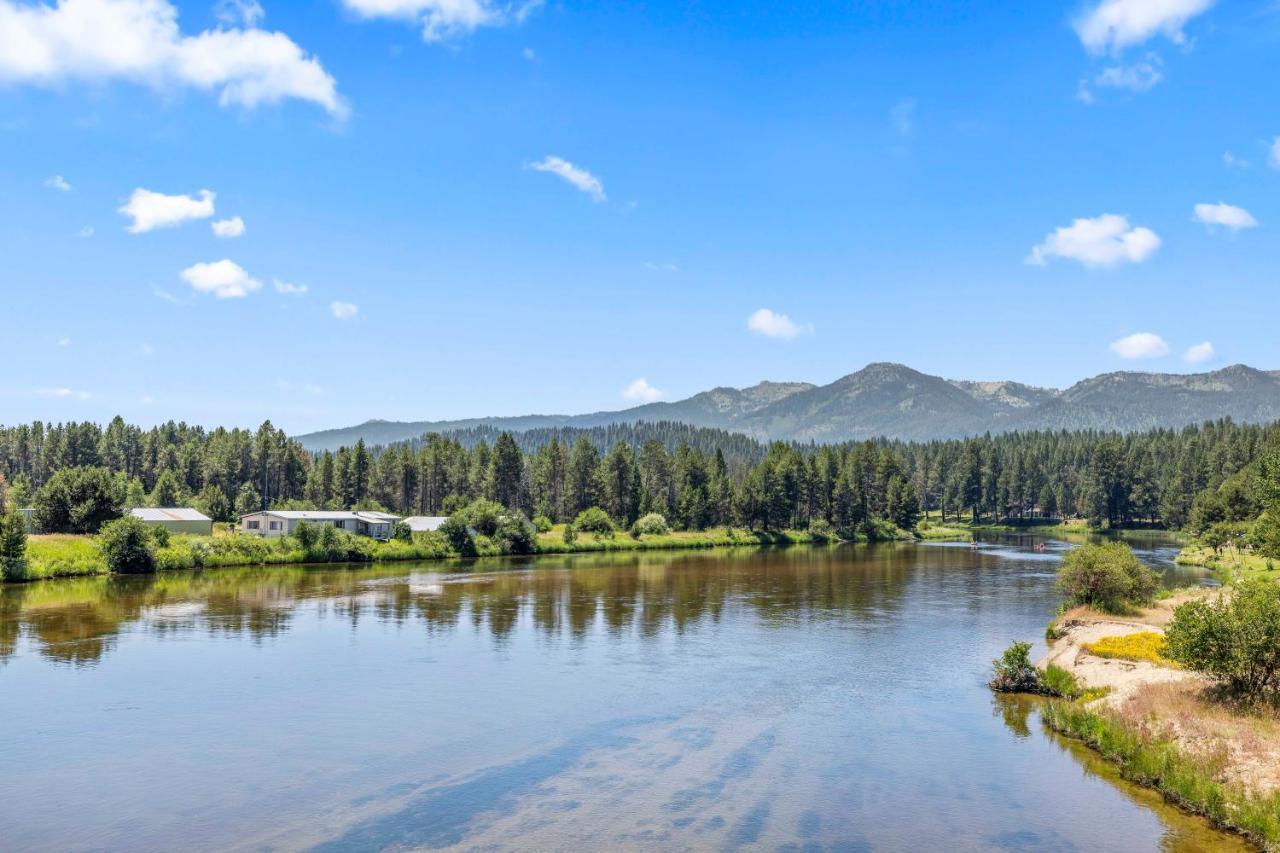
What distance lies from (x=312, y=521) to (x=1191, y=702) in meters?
95.6

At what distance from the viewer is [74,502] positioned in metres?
87.1

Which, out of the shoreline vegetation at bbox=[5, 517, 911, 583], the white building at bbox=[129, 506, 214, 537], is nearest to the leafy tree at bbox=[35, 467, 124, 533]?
the shoreline vegetation at bbox=[5, 517, 911, 583]

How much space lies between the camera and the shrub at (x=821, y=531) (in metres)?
147

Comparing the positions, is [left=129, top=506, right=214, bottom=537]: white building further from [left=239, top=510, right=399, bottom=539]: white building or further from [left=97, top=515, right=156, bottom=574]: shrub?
[left=97, top=515, right=156, bottom=574]: shrub

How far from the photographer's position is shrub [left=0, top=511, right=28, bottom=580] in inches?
2739

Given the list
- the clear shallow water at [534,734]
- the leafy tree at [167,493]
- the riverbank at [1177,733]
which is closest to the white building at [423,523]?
the leafy tree at [167,493]

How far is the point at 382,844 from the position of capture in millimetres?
20859

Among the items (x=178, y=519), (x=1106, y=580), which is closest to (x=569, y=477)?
(x=178, y=519)

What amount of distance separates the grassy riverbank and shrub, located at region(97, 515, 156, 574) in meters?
0.74

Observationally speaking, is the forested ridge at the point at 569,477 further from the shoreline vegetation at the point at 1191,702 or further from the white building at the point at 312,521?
the shoreline vegetation at the point at 1191,702

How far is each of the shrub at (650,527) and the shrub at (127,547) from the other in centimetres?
6985

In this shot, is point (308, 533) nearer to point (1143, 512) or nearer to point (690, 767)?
point (690, 767)

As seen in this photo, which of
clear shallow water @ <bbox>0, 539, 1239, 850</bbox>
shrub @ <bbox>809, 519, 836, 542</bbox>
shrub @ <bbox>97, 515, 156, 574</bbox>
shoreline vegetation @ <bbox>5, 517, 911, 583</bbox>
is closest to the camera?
clear shallow water @ <bbox>0, 539, 1239, 850</bbox>

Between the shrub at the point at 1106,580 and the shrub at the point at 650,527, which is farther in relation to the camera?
the shrub at the point at 650,527
